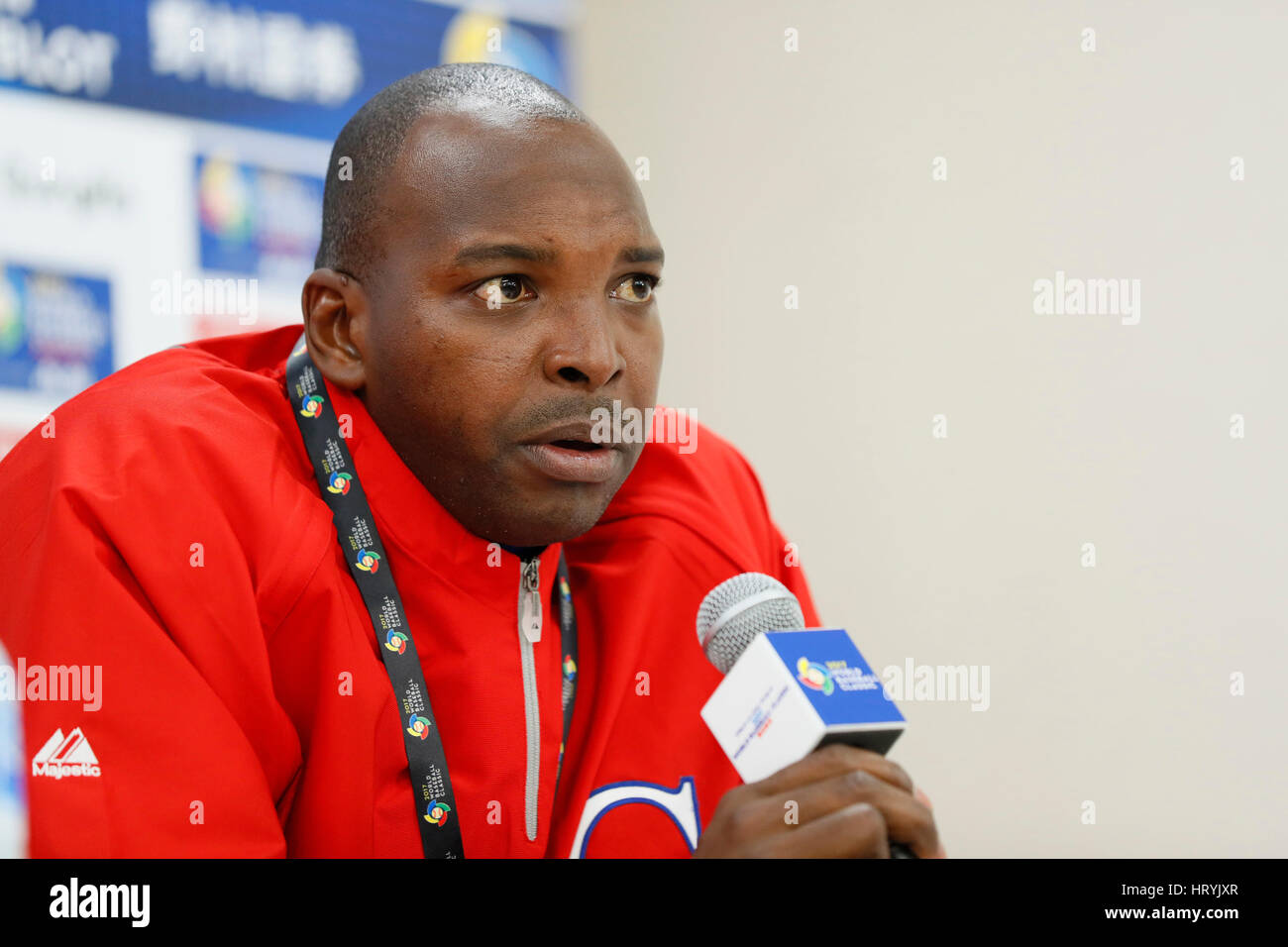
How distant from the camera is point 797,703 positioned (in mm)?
750

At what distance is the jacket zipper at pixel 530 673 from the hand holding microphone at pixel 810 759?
0.93 feet

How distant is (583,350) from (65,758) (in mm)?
492

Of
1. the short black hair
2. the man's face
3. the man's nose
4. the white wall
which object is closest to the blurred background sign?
the white wall

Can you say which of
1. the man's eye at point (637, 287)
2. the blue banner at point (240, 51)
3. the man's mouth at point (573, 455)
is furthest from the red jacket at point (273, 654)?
the blue banner at point (240, 51)

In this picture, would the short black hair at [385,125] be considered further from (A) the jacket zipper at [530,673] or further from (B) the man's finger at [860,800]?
(B) the man's finger at [860,800]

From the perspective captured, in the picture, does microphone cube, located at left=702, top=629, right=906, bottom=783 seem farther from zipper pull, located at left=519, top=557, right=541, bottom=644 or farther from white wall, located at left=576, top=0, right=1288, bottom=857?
white wall, located at left=576, top=0, right=1288, bottom=857

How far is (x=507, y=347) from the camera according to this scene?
1.04m

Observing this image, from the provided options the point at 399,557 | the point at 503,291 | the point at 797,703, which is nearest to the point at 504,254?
the point at 503,291

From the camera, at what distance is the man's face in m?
1.05

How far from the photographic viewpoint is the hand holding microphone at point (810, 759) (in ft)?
2.40
